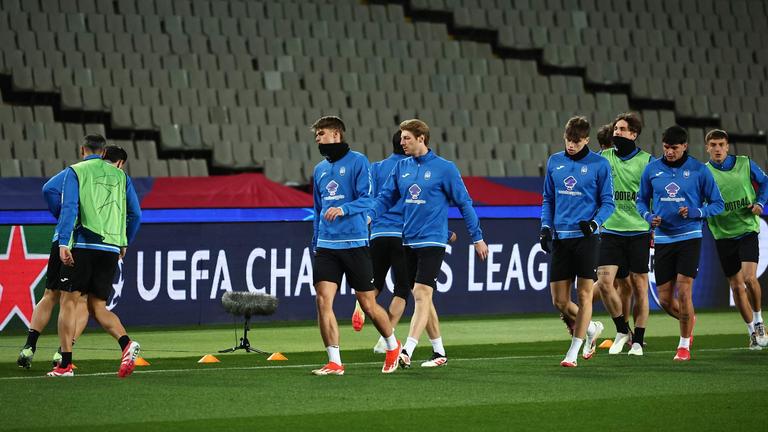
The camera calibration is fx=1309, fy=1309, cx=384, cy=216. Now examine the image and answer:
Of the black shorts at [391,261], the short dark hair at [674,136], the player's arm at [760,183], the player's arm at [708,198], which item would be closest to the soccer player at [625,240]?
the short dark hair at [674,136]

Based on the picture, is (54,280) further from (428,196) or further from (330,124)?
(428,196)

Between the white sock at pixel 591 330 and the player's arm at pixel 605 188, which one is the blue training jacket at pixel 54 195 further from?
the white sock at pixel 591 330

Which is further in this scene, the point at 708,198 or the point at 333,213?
the point at 708,198

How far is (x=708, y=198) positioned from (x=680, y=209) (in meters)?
0.37

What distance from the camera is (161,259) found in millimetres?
16047

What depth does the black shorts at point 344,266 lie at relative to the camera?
32.6ft

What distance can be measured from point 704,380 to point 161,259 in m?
8.13

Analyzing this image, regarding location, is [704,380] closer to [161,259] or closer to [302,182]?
[161,259]

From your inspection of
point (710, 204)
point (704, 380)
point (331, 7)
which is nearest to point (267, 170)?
point (331, 7)

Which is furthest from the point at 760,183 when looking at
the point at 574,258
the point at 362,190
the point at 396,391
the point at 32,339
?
the point at 32,339

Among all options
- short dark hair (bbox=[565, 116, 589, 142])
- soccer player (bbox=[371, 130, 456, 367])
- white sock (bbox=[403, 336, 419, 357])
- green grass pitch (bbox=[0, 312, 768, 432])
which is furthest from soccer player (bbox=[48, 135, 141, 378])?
short dark hair (bbox=[565, 116, 589, 142])

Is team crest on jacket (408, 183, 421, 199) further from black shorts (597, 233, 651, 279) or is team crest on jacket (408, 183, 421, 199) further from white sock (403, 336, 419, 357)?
black shorts (597, 233, 651, 279)

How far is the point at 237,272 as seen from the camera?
16484 millimetres

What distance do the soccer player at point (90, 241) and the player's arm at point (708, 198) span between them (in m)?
4.97
